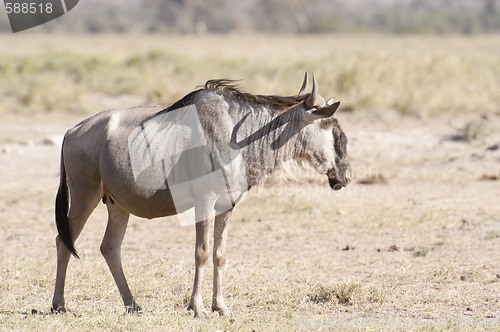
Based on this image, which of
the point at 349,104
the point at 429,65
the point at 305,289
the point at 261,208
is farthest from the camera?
the point at 429,65

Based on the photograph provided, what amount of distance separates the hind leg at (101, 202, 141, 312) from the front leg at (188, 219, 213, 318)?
20.8 inches

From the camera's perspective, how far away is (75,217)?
5.78 metres

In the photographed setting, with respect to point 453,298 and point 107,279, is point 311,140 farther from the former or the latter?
point 107,279

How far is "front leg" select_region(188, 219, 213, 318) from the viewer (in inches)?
217

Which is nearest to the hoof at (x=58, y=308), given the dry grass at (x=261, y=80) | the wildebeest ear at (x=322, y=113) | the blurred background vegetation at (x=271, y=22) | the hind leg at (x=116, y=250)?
the hind leg at (x=116, y=250)

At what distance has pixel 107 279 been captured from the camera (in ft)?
22.5

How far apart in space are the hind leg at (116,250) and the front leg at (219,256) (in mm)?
632

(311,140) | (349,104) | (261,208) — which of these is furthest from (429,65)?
(311,140)

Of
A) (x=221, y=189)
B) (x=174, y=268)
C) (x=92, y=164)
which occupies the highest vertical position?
(x=92, y=164)

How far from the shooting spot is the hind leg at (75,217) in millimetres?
5738

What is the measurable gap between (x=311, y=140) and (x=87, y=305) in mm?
2271

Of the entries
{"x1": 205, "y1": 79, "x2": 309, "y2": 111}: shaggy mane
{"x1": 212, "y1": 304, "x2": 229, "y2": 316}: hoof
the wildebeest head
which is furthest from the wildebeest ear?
{"x1": 212, "y1": 304, "x2": 229, "y2": 316}: hoof

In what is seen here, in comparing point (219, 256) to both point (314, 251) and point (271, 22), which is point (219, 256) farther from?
point (271, 22)

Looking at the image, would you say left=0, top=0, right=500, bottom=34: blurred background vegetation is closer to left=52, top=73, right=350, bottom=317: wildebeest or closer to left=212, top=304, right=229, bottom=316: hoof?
left=52, top=73, right=350, bottom=317: wildebeest
